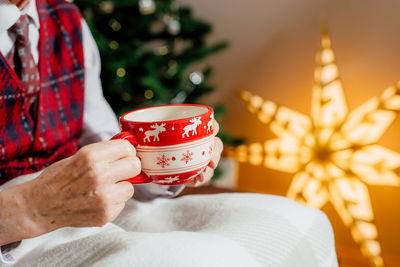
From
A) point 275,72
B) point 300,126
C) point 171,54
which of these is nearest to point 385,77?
point 300,126

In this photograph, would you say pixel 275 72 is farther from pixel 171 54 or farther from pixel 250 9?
pixel 171 54

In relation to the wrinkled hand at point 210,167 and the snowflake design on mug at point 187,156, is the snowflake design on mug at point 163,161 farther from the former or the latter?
the wrinkled hand at point 210,167

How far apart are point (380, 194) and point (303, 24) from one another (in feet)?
2.25

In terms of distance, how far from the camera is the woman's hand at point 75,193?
0.49 meters

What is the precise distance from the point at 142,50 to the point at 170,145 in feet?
3.34

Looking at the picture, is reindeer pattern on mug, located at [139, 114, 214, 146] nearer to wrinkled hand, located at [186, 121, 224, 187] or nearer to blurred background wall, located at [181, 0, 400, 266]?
wrinkled hand, located at [186, 121, 224, 187]

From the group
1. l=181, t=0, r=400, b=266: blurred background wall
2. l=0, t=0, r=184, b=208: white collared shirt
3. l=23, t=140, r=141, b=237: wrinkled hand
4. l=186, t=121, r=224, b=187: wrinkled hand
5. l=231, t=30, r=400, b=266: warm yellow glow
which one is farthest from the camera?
l=181, t=0, r=400, b=266: blurred background wall

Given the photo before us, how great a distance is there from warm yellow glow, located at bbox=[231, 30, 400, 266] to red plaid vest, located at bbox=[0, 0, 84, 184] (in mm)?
804

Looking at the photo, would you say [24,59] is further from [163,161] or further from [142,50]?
[142,50]

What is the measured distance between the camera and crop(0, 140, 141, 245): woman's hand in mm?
492

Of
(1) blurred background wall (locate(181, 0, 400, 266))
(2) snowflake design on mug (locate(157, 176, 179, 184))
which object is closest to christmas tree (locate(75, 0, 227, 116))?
(1) blurred background wall (locate(181, 0, 400, 266))

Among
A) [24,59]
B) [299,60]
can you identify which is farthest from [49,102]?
[299,60]

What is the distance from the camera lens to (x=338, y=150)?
1269 mm

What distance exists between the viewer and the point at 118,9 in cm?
138
